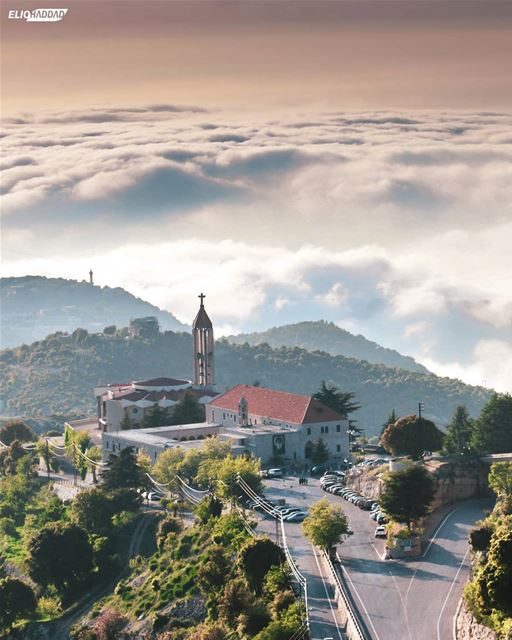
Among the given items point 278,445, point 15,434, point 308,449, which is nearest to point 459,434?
point 308,449

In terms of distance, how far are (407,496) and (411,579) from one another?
5.85 m

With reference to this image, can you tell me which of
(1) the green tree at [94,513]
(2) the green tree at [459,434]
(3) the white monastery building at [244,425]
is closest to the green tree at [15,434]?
(3) the white monastery building at [244,425]

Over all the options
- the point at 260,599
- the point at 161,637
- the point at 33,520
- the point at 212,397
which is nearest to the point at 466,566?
the point at 260,599

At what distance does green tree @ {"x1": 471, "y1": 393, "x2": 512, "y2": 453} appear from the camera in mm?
62781

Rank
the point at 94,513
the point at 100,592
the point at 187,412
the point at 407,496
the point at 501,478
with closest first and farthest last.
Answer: the point at 407,496, the point at 501,478, the point at 100,592, the point at 94,513, the point at 187,412

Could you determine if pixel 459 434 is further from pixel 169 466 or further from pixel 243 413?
pixel 243 413

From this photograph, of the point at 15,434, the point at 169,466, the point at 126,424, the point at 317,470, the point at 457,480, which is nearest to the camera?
the point at 457,480

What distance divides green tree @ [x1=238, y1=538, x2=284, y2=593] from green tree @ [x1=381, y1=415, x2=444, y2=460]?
1975cm

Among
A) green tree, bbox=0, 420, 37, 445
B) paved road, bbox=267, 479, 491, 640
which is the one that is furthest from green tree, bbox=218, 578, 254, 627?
green tree, bbox=0, 420, 37, 445

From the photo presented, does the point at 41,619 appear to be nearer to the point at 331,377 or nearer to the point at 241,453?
the point at 241,453

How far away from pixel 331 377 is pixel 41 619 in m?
143

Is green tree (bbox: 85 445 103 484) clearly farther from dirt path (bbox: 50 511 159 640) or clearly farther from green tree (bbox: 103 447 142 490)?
dirt path (bbox: 50 511 159 640)

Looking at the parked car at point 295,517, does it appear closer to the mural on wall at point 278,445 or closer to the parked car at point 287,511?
the parked car at point 287,511

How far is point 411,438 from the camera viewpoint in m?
→ 65.2
